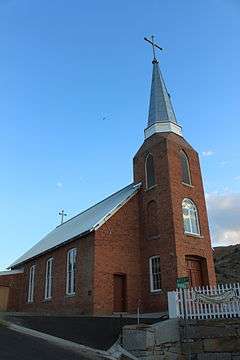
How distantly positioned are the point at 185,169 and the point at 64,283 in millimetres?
10693

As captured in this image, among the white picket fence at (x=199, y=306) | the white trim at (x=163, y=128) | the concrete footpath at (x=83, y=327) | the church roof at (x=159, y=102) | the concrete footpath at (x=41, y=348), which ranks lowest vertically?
the concrete footpath at (x=41, y=348)

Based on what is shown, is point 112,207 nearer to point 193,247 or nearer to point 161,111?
point 193,247

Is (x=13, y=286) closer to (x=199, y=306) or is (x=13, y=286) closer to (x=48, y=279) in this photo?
(x=48, y=279)

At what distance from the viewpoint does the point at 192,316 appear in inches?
618

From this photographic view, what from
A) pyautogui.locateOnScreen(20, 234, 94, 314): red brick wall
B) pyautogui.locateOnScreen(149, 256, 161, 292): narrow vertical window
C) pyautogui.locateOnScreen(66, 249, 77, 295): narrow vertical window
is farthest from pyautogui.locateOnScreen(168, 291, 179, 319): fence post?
pyautogui.locateOnScreen(66, 249, 77, 295): narrow vertical window

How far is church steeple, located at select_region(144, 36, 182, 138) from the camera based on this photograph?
1098 inches

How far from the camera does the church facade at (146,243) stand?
2284cm

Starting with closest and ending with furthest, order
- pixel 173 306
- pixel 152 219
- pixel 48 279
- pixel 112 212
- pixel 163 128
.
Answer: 1. pixel 173 306
2. pixel 112 212
3. pixel 152 219
4. pixel 163 128
5. pixel 48 279

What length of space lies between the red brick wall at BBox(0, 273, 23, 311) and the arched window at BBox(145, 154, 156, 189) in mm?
15498

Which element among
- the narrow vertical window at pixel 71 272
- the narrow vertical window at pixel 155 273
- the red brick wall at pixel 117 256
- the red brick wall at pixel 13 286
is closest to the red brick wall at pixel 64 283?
the narrow vertical window at pixel 71 272

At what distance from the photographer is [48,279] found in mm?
29203

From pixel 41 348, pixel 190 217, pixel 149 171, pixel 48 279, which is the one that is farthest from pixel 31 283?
pixel 41 348

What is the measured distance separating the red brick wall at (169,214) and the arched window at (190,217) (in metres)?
0.34

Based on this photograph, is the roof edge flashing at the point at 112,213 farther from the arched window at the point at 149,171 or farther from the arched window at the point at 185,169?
the arched window at the point at 185,169
